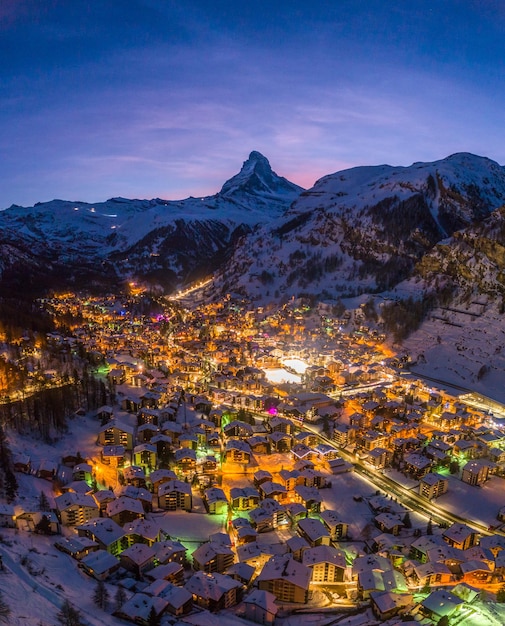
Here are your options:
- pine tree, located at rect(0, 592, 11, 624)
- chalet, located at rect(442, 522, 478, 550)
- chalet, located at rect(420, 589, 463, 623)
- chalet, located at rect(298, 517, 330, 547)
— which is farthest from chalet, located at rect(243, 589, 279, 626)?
chalet, located at rect(442, 522, 478, 550)

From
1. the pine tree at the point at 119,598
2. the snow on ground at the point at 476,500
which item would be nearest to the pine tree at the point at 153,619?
the pine tree at the point at 119,598

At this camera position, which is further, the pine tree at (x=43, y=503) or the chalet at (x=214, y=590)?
the pine tree at (x=43, y=503)

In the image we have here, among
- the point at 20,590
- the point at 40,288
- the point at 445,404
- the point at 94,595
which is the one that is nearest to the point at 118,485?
the point at 94,595

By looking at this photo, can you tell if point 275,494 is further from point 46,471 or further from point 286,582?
point 46,471

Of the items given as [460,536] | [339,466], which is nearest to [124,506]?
[339,466]

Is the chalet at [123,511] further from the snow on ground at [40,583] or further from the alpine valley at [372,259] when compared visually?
the alpine valley at [372,259]

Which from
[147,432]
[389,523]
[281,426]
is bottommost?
[389,523]
